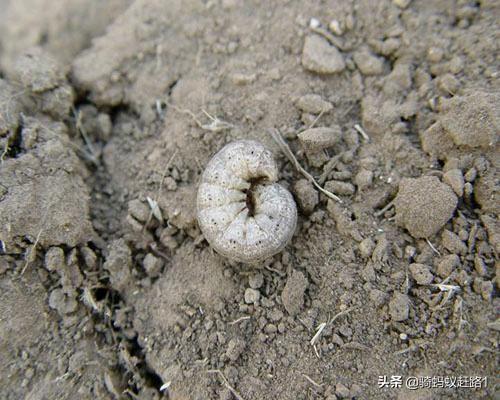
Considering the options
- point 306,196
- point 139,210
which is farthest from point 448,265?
point 139,210

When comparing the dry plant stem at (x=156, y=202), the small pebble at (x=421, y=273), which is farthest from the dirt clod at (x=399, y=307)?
the dry plant stem at (x=156, y=202)

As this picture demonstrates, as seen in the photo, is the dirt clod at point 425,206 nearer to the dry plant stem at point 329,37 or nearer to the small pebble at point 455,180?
the small pebble at point 455,180

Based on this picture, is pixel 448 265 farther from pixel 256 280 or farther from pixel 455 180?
pixel 256 280

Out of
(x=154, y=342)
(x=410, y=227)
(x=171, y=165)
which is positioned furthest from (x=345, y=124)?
(x=154, y=342)

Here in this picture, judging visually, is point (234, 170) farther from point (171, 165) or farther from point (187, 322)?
point (187, 322)

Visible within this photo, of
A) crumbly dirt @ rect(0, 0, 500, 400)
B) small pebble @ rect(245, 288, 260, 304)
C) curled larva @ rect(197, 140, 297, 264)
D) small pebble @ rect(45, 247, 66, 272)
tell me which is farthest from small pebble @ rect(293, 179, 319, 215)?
small pebble @ rect(45, 247, 66, 272)

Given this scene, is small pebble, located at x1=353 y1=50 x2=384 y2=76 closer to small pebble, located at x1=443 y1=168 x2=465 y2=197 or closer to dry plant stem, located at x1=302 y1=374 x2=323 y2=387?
small pebble, located at x1=443 y1=168 x2=465 y2=197
